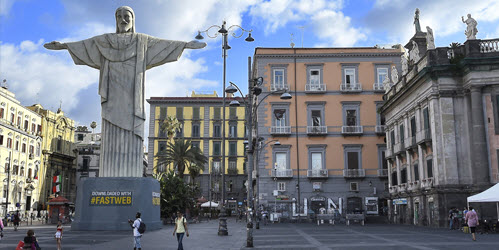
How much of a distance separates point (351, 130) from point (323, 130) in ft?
9.10

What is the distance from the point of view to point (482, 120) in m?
28.1

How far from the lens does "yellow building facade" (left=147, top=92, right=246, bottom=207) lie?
73.9 meters

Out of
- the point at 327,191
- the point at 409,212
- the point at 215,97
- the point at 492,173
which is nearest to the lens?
the point at 492,173

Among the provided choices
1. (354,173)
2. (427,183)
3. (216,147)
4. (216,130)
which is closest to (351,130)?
(354,173)

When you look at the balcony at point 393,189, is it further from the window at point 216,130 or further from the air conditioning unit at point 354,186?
the window at point 216,130

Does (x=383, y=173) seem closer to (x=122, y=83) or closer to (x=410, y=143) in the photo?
(x=410, y=143)

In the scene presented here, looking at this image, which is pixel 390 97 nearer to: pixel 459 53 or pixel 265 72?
pixel 459 53

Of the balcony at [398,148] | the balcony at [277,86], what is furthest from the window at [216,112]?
the balcony at [398,148]

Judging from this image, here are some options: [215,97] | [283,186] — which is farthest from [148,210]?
[215,97]

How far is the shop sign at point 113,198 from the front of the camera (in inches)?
770

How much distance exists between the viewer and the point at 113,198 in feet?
64.2

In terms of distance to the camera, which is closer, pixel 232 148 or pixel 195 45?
pixel 195 45

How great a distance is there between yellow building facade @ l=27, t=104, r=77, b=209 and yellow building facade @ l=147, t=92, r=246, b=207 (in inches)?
569

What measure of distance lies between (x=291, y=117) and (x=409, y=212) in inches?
596
